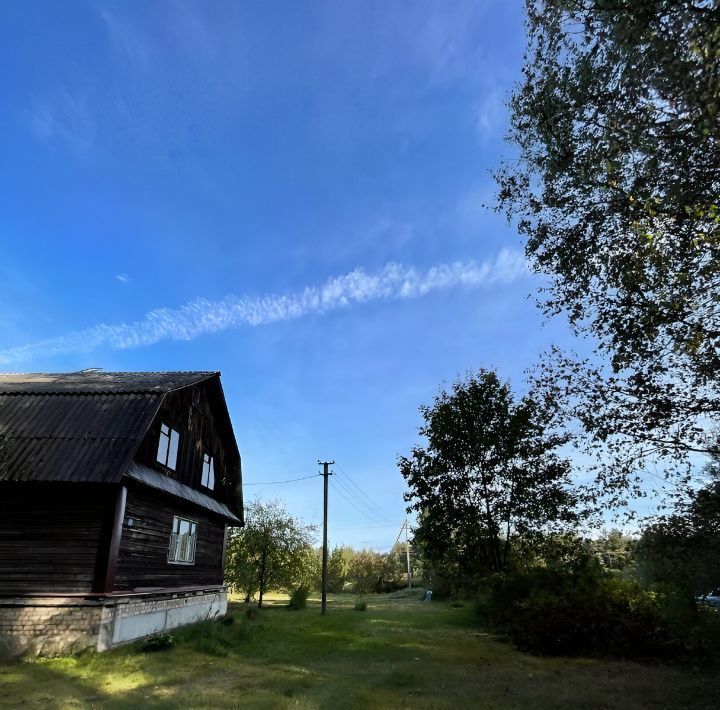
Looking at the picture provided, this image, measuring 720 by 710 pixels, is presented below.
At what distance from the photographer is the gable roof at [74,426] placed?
1409 cm

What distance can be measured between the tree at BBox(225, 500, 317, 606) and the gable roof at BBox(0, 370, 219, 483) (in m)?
21.2

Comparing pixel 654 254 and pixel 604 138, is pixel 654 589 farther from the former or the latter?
pixel 604 138

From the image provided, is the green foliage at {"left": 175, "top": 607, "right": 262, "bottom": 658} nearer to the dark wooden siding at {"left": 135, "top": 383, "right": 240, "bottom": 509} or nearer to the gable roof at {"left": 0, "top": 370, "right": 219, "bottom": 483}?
the dark wooden siding at {"left": 135, "top": 383, "right": 240, "bottom": 509}

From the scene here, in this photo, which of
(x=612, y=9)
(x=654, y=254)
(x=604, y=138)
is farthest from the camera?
(x=654, y=254)

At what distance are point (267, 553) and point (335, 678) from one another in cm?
→ 2656

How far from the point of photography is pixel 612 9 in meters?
8.52

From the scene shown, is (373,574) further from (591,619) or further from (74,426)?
(74,426)

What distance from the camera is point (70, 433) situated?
1532 cm

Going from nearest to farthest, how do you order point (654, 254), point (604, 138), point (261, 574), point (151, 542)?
point (604, 138), point (654, 254), point (151, 542), point (261, 574)

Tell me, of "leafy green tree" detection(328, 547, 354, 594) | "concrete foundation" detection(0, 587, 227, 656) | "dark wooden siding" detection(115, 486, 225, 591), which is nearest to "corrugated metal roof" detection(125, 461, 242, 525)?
"dark wooden siding" detection(115, 486, 225, 591)

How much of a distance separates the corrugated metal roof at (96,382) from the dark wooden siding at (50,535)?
3.78m

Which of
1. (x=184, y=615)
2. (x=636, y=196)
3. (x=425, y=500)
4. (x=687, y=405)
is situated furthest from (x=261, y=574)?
(x=636, y=196)

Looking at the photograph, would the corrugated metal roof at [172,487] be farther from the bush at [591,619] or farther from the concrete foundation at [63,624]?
the bush at [591,619]

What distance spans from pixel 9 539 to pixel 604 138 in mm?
17878
